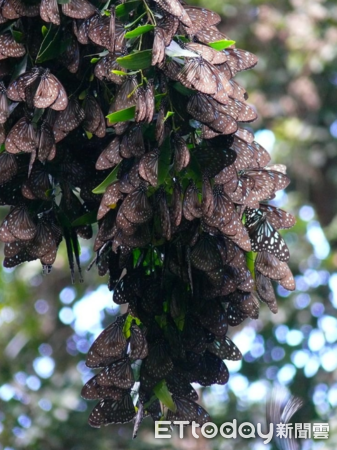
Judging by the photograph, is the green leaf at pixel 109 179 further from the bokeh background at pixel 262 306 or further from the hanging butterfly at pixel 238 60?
the bokeh background at pixel 262 306

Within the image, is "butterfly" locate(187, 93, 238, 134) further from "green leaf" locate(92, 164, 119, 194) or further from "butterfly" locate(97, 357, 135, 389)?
"butterfly" locate(97, 357, 135, 389)

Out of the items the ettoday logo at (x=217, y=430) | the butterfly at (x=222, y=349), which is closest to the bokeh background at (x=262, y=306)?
the ettoday logo at (x=217, y=430)

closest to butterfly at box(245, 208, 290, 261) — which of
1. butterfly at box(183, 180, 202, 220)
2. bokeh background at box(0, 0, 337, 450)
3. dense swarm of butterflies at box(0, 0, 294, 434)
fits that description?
dense swarm of butterflies at box(0, 0, 294, 434)

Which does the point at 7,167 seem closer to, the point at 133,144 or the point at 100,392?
the point at 133,144

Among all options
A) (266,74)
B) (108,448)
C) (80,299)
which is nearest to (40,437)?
(108,448)

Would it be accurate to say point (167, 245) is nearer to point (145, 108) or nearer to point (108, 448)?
point (145, 108)

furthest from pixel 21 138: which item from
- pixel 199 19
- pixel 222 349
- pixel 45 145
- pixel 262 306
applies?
pixel 262 306
